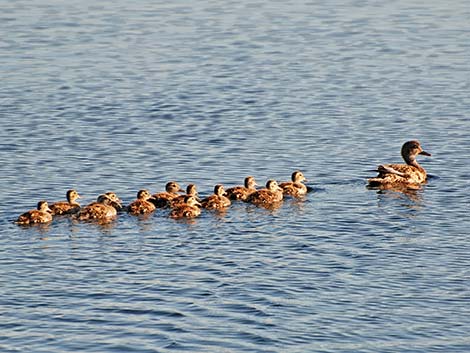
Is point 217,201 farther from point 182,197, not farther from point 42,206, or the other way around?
point 42,206

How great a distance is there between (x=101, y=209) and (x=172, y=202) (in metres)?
1.06

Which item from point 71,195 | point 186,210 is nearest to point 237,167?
point 186,210

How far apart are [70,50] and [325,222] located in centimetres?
1467

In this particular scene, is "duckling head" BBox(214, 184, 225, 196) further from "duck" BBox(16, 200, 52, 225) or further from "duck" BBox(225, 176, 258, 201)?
"duck" BBox(16, 200, 52, 225)

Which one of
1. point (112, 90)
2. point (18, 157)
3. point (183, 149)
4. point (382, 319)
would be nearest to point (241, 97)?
point (112, 90)

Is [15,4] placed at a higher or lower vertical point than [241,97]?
higher

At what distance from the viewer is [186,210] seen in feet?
59.6

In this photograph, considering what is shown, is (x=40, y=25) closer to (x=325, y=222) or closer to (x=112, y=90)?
(x=112, y=90)

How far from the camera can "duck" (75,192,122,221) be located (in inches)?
706

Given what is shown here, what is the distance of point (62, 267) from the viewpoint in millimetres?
16031

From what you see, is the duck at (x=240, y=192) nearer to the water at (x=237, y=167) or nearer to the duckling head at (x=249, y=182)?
the duckling head at (x=249, y=182)

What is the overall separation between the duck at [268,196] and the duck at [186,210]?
935mm

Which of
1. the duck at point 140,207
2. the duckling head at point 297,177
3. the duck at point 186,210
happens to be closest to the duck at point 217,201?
the duck at point 186,210

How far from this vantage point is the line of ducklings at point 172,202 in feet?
58.9
